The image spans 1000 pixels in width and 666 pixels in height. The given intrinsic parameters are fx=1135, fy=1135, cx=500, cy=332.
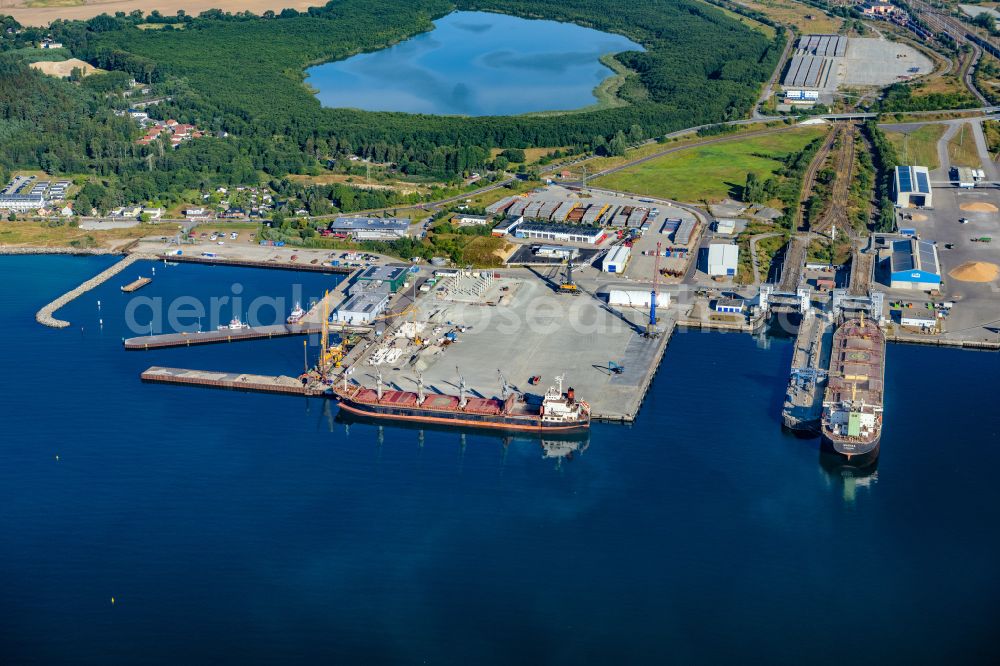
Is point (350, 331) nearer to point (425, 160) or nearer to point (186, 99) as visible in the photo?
point (425, 160)

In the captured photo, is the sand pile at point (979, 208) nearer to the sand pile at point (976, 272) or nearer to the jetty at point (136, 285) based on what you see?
the sand pile at point (976, 272)

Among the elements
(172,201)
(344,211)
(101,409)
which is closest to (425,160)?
(344,211)

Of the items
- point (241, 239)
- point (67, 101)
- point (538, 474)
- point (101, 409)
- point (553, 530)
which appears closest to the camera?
point (553, 530)

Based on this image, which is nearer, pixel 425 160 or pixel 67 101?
pixel 425 160

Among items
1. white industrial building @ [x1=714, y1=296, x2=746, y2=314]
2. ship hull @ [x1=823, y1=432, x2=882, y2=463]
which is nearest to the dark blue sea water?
ship hull @ [x1=823, y1=432, x2=882, y2=463]

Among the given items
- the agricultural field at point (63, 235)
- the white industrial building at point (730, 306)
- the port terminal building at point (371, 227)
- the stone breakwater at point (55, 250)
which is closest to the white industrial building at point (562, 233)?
the port terminal building at point (371, 227)

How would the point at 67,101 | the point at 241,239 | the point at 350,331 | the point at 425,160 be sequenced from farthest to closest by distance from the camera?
the point at 67,101 → the point at 425,160 → the point at 241,239 → the point at 350,331

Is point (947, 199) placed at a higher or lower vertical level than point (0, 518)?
higher
